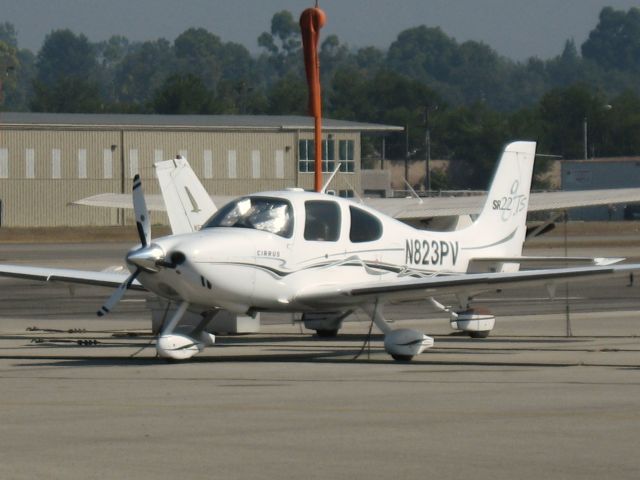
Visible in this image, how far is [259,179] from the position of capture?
8431cm

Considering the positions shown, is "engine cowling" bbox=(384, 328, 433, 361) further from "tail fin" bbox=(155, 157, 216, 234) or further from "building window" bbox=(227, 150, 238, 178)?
"building window" bbox=(227, 150, 238, 178)

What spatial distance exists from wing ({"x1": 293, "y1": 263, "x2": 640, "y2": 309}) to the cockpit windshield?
0.82 meters

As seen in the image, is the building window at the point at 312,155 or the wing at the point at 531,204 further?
the building window at the point at 312,155

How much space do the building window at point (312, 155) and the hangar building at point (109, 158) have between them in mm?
368

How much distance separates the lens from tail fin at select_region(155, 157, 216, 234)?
19328 millimetres

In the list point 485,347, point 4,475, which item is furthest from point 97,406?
point 485,347

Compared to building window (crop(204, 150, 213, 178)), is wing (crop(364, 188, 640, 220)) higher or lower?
higher

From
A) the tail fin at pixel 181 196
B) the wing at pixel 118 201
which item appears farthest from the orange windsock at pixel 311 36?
the tail fin at pixel 181 196

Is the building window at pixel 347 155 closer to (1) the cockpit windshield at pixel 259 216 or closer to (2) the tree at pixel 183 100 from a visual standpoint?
(2) the tree at pixel 183 100

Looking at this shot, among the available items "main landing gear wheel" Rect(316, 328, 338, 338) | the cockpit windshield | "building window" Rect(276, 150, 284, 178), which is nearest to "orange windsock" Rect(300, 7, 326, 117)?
"main landing gear wheel" Rect(316, 328, 338, 338)

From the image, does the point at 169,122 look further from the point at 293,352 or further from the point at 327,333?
the point at 293,352

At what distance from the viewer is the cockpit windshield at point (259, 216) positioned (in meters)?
16.3

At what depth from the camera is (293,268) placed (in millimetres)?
16500

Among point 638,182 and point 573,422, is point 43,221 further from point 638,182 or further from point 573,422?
point 573,422
